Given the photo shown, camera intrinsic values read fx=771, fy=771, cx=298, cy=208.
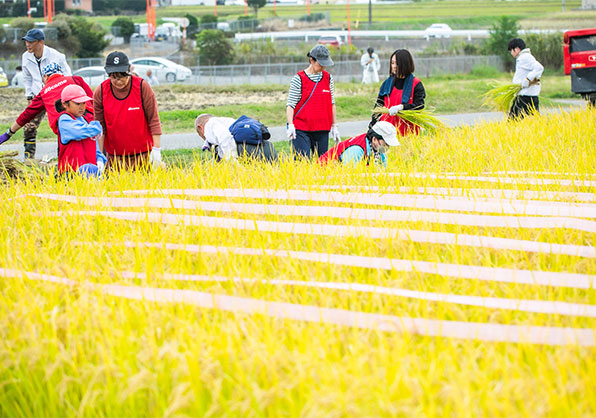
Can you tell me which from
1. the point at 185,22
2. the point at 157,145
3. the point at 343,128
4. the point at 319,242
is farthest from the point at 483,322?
Answer: the point at 185,22

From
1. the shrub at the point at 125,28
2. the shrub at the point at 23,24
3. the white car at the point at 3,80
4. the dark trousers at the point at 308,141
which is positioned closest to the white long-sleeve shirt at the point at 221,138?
the dark trousers at the point at 308,141

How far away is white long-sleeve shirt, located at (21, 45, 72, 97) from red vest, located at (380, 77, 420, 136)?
154 inches

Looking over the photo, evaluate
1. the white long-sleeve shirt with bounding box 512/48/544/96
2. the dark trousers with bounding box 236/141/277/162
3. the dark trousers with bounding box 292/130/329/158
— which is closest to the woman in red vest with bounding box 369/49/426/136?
the dark trousers with bounding box 292/130/329/158

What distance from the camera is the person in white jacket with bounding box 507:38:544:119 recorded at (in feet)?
35.1

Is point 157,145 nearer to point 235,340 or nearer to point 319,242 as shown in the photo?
point 319,242

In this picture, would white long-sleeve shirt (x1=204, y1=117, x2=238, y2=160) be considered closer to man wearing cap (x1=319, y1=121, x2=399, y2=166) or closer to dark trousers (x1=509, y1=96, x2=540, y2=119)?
man wearing cap (x1=319, y1=121, x2=399, y2=166)

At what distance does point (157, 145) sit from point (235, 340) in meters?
4.33

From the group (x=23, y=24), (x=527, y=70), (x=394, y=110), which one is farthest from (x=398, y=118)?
(x=23, y=24)

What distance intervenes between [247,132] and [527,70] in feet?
17.7

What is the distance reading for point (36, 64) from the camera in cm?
1005

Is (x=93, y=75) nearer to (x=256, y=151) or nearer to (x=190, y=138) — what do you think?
(x=190, y=138)

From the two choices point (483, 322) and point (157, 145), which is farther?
point (157, 145)

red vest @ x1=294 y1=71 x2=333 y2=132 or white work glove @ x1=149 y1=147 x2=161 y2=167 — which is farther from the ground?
red vest @ x1=294 y1=71 x2=333 y2=132

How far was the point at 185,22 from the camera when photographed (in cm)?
6112
